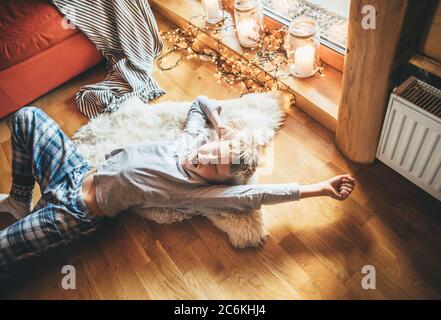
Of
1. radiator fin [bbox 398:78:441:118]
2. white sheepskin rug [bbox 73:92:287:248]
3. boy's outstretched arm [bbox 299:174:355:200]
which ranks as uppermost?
radiator fin [bbox 398:78:441:118]

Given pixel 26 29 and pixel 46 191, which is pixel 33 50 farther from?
pixel 46 191

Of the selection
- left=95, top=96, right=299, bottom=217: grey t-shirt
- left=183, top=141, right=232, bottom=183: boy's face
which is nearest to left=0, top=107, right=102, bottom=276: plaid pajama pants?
left=95, top=96, right=299, bottom=217: grey t-shirt

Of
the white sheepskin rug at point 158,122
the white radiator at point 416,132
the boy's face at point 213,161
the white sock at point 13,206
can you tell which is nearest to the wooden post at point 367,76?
the white radiator at point 416,132

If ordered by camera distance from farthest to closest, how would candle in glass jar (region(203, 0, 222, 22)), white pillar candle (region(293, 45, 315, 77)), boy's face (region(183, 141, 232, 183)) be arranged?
candle in glass jar (region(203, 0, 222, 22)) → white pillar candle (region(293, 45, 315, 77)) → boy's face (region(183, 141, 232, 183))

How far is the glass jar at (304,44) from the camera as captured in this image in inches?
57.9

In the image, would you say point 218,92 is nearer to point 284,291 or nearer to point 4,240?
point 284,291

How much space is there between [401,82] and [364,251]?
60cm

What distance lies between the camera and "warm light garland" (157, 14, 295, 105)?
167 cm

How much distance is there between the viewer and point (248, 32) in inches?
68.4

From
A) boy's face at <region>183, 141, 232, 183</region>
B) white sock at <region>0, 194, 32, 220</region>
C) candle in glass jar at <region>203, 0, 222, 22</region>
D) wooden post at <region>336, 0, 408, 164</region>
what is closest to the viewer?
wooden post at <region>336, 0, 408, 164</region>

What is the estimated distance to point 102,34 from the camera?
1.80 m

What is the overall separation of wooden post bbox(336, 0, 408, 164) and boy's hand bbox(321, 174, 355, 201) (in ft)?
0.72

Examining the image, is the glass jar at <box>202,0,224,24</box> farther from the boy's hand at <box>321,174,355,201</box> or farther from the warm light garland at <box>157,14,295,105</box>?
the boy's hand at <box>321,174,355,201</box>
